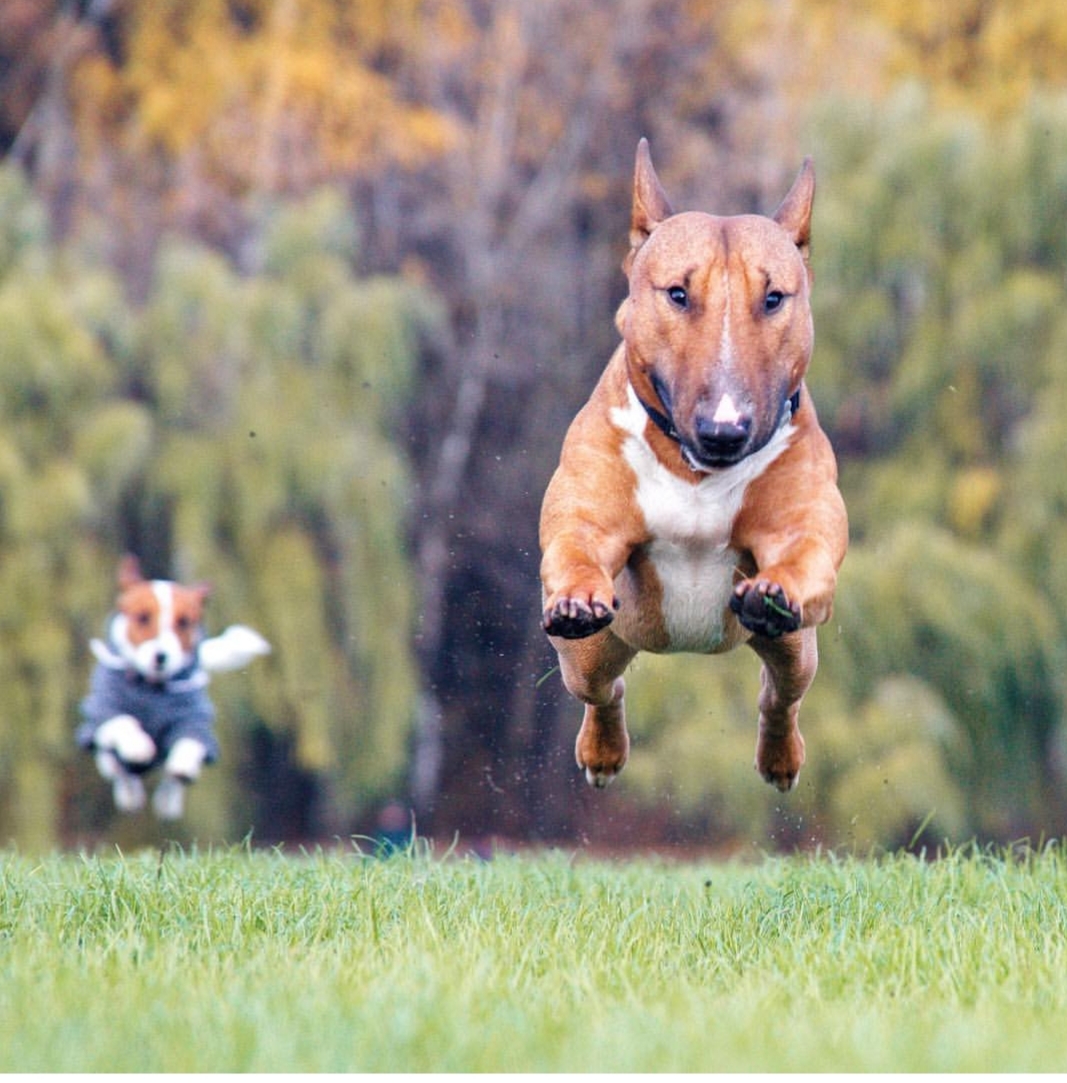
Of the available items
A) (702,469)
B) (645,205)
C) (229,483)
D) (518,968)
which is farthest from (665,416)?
(229,483)

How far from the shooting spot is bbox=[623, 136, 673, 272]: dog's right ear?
13.5 ft

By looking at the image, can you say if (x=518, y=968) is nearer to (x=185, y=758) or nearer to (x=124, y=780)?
(x=185, y=758)

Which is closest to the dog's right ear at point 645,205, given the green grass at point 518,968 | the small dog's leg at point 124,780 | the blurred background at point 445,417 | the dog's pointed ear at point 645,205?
the dog's pointed ear at point 645,205

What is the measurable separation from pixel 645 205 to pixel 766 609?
1.08 meters

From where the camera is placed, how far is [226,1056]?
282 centimetres

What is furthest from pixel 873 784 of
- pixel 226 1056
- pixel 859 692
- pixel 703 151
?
pixel 226 1056

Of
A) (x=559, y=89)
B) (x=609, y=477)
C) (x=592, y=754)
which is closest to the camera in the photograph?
(x=609, y=477)

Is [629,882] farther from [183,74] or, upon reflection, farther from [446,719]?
[183,74]

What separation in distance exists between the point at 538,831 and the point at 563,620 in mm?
7228

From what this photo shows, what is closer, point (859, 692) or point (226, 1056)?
point (226, 1056)

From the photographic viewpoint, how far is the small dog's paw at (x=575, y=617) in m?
3.57

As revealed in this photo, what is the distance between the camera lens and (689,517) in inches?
157

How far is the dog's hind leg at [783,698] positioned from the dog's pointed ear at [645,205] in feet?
3.14

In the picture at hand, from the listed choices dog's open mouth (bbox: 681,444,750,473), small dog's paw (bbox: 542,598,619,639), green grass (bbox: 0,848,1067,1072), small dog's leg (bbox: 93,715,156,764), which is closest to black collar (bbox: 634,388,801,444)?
dog's open mouth (bbox: 681,444,750,473)
